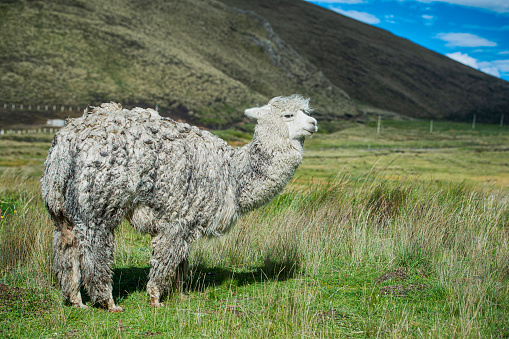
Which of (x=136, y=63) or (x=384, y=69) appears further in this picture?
(x=384, y=69)

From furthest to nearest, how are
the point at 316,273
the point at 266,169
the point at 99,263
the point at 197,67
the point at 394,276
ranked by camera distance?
the point at 197,67, the point at 316,273, the point at 394,276, the point at 266,169, the point at 99,263

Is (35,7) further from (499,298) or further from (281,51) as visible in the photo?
(499,298)

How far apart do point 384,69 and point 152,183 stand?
112 meters

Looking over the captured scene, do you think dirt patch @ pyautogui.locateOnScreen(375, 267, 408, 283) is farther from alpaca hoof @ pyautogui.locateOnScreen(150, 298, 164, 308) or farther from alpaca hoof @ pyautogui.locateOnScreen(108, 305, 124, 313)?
alpaca hoof @ pyautogui.locateOnScreen(108, 305, 124, 313)

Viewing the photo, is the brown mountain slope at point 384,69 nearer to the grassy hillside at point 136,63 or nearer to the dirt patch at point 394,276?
the grassy hillside at point 136,63

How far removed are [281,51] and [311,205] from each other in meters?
69.5

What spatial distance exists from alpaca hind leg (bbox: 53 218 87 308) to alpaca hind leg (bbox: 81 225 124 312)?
0.56ft

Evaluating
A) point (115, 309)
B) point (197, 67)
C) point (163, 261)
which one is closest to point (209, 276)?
point (163, 261)

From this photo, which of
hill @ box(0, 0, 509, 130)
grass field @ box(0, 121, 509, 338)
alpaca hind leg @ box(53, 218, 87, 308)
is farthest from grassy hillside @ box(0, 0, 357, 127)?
alpaca hind leg @ box(53, 218, 87, 308)

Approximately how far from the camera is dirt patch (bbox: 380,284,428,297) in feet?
17.6

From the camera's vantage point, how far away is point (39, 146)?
25188 mm

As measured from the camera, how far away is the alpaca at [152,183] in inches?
182

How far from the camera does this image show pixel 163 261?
196 inches

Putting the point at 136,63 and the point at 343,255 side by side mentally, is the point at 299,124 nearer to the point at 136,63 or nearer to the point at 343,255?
the point at 343,255
